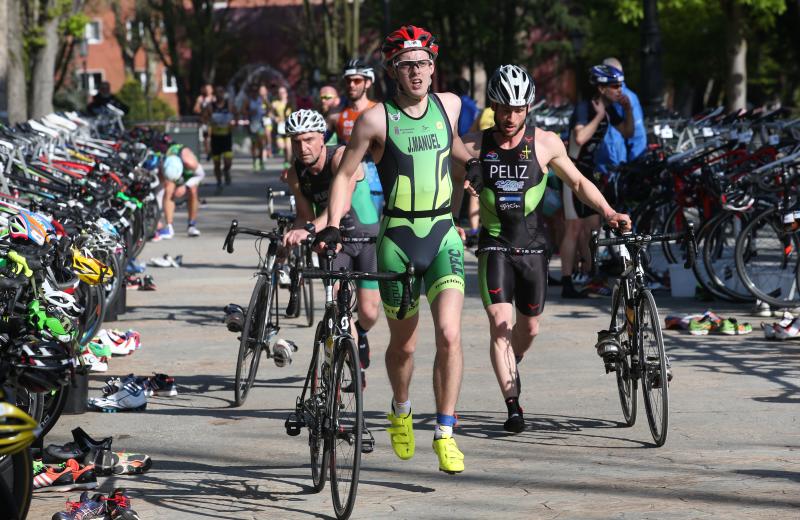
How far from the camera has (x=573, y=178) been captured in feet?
27.2

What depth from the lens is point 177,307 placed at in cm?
1427

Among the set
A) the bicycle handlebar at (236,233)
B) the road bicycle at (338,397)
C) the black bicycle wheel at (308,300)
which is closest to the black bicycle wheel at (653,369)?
Answer: the road bicycle at (338,397)

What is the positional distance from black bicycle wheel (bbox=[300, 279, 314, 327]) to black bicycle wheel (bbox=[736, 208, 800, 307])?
11.4ft

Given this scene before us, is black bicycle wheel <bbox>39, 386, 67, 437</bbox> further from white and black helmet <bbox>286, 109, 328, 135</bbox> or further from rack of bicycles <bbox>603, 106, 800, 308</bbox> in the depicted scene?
rack of bicycles <bbox>603, 106, 800, 308</bbox>

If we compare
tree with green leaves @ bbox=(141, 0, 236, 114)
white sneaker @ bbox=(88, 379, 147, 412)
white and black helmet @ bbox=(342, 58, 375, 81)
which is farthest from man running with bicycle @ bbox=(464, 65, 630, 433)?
tree with green leaves @ bbox=(141, 0, 236, 114)

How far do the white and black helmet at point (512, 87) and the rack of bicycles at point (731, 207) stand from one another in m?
3.33

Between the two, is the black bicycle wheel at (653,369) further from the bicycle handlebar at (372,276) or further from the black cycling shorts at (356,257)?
the black cycling shorts at (356,257)

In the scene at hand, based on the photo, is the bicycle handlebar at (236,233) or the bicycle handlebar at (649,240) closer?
the bicycle handlebar at (649,240)

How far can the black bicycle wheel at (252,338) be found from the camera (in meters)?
9.55

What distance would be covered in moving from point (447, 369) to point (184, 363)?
4.23 m

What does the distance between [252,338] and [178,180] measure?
10.9 meters

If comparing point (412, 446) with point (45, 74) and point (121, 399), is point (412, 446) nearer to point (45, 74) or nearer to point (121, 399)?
point (121, 399)

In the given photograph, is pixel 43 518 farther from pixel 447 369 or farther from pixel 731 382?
pixel 731 382

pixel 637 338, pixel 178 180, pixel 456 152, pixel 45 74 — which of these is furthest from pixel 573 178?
pixel 45 74
